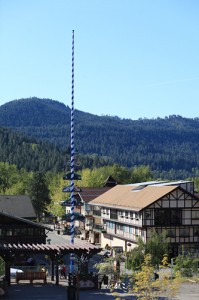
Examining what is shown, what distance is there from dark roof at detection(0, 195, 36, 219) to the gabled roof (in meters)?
9.52

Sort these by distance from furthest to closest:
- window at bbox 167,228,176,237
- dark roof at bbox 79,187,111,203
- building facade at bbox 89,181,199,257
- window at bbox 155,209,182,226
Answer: dark roof at bbox 79,187,111,203 → window at bbox 155,209,182,226 → window at bbox 167,228,176,237 → building facade at bbox 89,181,199,257

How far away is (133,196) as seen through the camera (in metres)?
66.3

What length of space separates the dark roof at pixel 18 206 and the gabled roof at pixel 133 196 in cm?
952

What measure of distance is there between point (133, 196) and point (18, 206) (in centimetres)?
1270

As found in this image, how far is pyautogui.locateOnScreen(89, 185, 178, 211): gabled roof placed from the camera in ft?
199

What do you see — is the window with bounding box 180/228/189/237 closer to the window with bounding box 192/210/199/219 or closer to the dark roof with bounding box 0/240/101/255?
the window with bounding box 192/210/199/219

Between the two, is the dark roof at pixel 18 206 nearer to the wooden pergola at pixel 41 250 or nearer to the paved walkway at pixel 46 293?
the paved walkway at pixel 46 293

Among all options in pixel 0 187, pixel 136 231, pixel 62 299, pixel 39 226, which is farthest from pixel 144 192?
pixel 0 187

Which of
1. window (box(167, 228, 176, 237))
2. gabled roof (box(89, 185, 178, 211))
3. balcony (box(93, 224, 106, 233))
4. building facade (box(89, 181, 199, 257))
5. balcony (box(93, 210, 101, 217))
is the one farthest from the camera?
balcony (box(93, 210, 101, 217))

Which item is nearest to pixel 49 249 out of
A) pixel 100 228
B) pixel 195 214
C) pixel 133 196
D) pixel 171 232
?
pixel 171 232

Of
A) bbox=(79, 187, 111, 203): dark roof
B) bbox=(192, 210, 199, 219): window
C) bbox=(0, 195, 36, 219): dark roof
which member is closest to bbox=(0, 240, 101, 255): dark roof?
bbox=(192, 210, 199, 219): window

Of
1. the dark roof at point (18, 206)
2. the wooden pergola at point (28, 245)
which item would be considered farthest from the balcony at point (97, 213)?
the wooden pergola at point (28, 245)

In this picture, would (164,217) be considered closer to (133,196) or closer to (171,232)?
(171,232)

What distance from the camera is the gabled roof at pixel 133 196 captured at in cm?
6075
